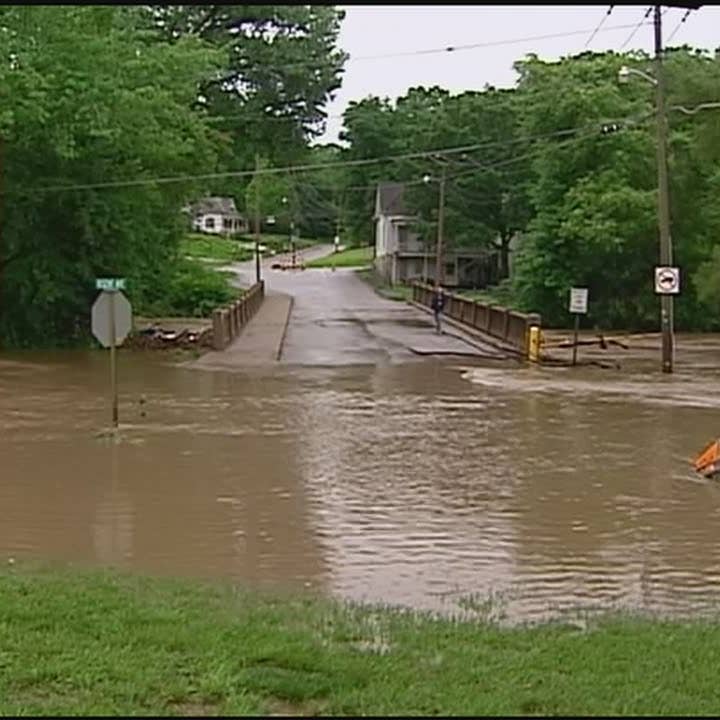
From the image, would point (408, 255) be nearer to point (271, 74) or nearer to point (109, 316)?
point (271, 74)

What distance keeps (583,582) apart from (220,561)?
2.82m

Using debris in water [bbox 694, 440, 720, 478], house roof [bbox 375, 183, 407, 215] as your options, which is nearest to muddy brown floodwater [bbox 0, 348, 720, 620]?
debris in water [bbox 694, 440, 720, 478]

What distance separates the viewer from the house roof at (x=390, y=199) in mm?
88125

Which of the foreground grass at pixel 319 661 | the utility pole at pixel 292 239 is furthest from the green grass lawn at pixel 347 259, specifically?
the foreground grass at pixel 319 661

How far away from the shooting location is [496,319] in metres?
43.9

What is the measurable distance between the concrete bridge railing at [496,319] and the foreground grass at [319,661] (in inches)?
1195

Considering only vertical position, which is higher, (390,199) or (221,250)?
(390,199)

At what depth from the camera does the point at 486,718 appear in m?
5.00

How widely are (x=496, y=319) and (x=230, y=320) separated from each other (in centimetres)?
864

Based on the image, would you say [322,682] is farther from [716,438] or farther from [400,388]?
[400,388]

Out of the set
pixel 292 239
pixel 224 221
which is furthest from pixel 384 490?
pixel 224 221

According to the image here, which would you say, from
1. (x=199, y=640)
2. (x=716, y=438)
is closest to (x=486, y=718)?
(x=199, y=640)

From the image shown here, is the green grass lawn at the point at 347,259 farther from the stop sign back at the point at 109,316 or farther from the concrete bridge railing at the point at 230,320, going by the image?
the stop sign back at the point at 109,316

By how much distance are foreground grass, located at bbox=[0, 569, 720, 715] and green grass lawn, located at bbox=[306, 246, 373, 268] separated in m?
105
